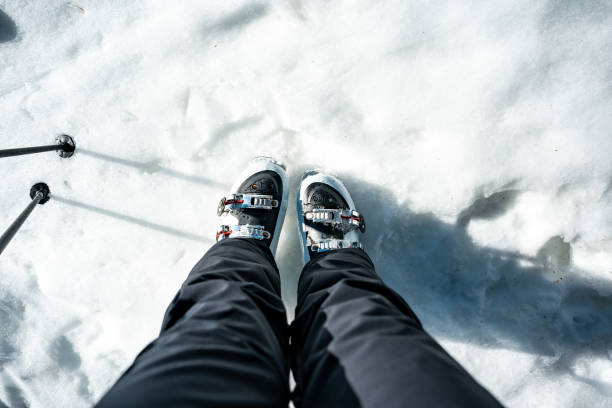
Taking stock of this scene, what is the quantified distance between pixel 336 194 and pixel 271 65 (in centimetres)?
56

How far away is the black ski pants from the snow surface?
427 mm

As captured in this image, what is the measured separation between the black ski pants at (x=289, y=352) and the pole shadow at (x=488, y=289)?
37cm

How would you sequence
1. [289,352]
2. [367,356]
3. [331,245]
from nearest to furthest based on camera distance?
1. [367,356]
2. [289,352]
3. [331,245]

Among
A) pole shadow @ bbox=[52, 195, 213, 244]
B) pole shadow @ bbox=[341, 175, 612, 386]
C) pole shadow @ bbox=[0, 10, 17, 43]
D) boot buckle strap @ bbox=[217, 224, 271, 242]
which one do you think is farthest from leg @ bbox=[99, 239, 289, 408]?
pole shadow @ bbox=[0, 10, 17, 43]

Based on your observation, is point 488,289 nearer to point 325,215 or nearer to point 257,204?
point 325,215

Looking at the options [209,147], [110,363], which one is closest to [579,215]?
[209,147]

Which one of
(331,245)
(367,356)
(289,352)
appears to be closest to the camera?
(367,356)

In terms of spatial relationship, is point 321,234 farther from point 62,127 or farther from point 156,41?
point 62,127

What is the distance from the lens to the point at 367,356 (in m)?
0.66

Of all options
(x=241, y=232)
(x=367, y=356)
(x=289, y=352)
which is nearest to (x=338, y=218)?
(x=241, y=232)

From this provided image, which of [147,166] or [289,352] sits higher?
[147,166]

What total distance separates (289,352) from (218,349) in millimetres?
312

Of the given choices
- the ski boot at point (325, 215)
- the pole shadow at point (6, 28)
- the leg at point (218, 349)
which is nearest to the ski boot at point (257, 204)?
the ski boot at point (325, 215)

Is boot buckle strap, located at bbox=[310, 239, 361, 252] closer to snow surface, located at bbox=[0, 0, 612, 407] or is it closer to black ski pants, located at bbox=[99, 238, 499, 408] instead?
snow surface, located at bbox=[0, 0, 612, 407]
